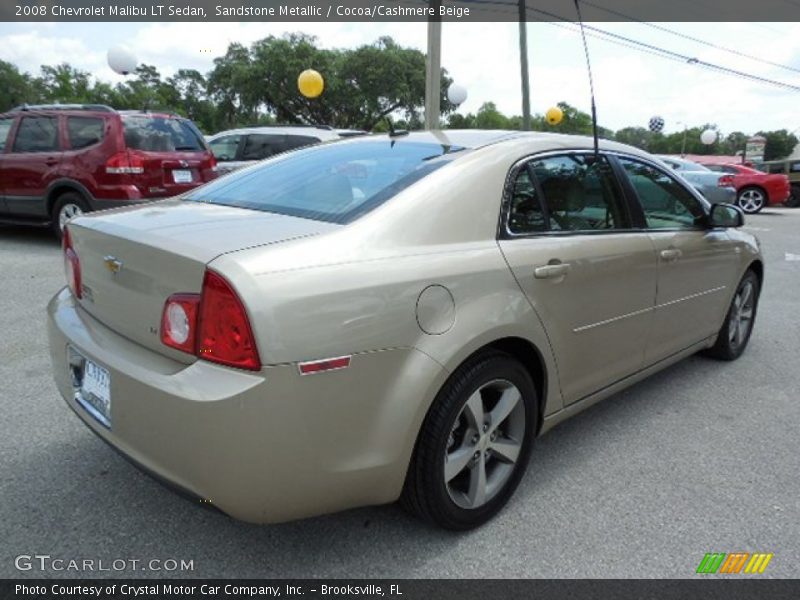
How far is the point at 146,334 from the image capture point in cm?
194

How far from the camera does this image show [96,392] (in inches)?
82.0

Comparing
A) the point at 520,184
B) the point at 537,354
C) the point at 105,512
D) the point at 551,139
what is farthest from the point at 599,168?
the point at 105,512

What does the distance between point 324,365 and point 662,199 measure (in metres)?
2.49

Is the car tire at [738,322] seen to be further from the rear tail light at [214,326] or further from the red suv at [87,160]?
the red suv at [87,160]

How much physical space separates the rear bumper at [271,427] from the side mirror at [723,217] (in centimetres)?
244

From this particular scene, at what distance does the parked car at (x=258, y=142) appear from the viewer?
9859mm

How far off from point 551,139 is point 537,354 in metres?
1.03

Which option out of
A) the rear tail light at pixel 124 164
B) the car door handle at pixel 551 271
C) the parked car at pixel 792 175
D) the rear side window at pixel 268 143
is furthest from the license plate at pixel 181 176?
the parked car at pixel 792 175

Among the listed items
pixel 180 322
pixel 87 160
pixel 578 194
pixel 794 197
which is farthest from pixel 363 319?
pixel 794 197

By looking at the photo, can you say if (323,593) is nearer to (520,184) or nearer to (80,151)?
(520,184)

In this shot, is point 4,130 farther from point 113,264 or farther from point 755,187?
point 755,187

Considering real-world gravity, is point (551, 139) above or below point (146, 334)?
above

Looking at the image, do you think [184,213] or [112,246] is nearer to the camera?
[112,246]

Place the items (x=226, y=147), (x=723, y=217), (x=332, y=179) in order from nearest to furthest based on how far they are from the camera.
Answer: (x=332, y=179) → (x=723, y=217) → (x=226, y=147)
